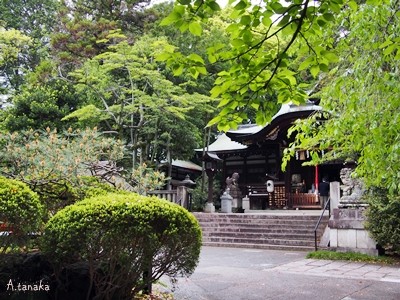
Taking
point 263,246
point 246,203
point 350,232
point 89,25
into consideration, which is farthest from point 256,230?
point 89,25

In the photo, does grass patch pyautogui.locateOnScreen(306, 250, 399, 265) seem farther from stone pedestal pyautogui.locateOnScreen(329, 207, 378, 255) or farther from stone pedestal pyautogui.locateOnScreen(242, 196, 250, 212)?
stone pedestal pyautogui.locateOnScreen(242, 196, 250, 212)

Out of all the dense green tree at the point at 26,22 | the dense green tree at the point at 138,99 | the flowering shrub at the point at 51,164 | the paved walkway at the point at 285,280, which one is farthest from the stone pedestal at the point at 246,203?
the dense green tree at the point at 26,22

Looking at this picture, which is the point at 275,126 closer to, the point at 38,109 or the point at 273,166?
the point at 273,166

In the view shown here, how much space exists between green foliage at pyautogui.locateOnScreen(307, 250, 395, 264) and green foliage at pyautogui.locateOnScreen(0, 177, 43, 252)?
8.31 m

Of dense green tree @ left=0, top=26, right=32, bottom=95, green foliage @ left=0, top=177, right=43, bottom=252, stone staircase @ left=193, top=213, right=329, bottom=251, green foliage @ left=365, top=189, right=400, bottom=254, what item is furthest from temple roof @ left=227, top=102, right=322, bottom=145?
green foliage @ left=0, top=177, right=43, bottom=252

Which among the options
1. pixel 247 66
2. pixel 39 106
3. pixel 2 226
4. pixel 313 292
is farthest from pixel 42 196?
pixel 39 106

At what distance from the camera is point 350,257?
10008mm

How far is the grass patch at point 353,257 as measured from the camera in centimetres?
967

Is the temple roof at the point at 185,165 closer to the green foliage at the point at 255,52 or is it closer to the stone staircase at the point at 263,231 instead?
the stone staircase at the point at 263,231

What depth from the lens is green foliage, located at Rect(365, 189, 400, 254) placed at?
31.0 feet

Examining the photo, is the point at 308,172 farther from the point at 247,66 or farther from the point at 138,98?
the point at 247,66

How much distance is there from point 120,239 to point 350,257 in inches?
316

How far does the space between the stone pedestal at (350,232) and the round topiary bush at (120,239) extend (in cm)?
754

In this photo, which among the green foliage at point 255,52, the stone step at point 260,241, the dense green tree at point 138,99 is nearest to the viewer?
the green foliage at point 255,52
